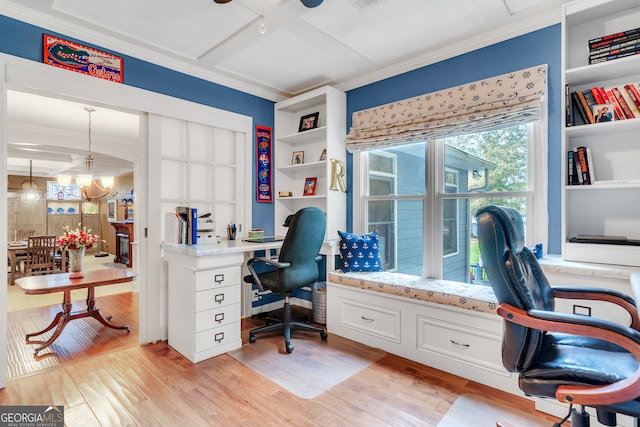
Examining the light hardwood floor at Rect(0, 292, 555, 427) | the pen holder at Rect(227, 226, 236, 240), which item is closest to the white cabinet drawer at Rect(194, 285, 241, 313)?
the light hardwood floor at Rect(0, 292, 555, 427)

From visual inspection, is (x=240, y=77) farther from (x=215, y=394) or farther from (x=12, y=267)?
(x=12, y=267)

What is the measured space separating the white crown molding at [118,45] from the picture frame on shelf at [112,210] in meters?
7.55

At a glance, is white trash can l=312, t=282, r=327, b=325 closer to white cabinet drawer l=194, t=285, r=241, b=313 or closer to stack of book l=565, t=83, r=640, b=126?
white cabinet drawer l=194, t=285, r=241, b=313

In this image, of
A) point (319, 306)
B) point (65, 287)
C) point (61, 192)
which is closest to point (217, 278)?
point (319, 306)

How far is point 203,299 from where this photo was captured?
8.02 feet

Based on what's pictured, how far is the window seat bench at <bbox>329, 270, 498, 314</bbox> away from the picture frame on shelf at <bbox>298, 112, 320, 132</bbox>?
5.51 feet

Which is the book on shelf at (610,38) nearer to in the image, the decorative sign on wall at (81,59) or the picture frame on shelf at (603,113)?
the picture frame on shelf at (603,113)

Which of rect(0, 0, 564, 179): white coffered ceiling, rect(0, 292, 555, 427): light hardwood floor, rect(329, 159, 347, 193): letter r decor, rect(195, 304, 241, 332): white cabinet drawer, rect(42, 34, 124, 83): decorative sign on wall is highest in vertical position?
rect(0, 0, 564, 179): white coffered ceiling

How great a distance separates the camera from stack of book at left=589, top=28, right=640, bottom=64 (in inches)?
70.2

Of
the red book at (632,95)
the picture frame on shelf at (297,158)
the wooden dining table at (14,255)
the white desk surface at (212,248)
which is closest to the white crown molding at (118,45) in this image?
the picture frame on shelf at (297,158)

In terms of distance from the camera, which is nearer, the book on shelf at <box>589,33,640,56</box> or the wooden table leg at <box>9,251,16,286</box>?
the book on shelf at <box>589,33,640,56</box>

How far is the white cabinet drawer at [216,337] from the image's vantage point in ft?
7.94

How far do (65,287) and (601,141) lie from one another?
4265 mm

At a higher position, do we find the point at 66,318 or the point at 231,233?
the point at 231,233
